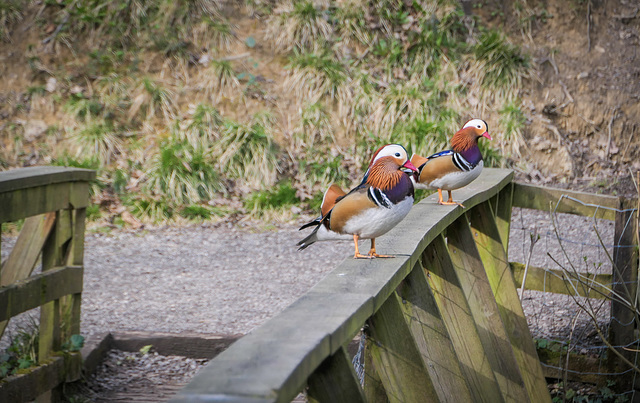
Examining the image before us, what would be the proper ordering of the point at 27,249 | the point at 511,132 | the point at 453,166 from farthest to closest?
the point at 511,132
the point at 27,249
the point at 453,166

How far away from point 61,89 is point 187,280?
4.47 metres

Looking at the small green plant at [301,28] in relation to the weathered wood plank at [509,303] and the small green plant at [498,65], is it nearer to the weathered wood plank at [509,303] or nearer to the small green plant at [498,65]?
the small green plant at [498,65]

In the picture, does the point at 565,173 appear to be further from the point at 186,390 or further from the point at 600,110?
the point at 186,390

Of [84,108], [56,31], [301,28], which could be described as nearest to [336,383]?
[84,108]

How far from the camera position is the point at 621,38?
9.72m

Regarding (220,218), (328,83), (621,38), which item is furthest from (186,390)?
(621,38)

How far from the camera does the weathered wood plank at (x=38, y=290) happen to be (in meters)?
3.15

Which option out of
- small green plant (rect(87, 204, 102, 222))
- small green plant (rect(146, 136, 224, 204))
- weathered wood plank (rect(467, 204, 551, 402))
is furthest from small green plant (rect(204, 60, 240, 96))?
weathered wood plank (rect(467, 204, 551, 402))

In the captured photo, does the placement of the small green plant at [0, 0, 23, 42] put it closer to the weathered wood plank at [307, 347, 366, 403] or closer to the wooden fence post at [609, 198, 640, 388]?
the wooden fence post at [609, 198, 640, 388]

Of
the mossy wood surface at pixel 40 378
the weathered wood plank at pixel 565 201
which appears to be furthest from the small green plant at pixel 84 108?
the weathered wood plank at pixel 565 201

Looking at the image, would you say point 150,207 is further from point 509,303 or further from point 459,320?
point 459,320

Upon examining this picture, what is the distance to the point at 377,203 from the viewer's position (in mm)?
1931

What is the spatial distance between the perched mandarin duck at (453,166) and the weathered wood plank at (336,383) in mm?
1485

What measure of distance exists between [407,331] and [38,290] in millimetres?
2330
